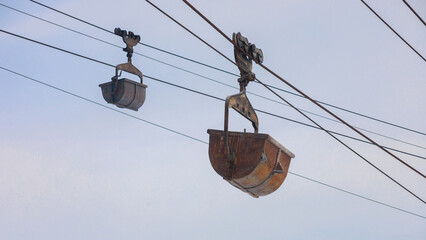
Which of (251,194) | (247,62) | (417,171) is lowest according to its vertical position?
(251,194)

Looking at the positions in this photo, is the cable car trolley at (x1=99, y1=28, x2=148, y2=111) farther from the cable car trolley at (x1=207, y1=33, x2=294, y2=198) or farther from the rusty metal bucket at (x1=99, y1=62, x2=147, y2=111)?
the cable car trolley at (x1=207, y1=33, x2=294, y2=198)

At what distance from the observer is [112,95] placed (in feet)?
39.1

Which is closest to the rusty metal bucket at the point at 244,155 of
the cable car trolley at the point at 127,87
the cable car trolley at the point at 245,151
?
the cable car trolley at the point at 245,151

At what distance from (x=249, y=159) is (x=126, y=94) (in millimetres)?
4458

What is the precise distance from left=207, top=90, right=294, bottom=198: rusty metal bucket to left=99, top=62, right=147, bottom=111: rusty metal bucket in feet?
13.0

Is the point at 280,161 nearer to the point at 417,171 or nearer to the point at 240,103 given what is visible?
the point at 240,103

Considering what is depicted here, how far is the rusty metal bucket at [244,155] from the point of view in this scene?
7.75 m

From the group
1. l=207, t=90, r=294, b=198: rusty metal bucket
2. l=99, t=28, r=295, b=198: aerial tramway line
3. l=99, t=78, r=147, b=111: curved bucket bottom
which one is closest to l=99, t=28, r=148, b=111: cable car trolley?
l=99, t=78, r=147, b=111: curved bucket bottom

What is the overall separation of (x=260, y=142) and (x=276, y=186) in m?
0.91

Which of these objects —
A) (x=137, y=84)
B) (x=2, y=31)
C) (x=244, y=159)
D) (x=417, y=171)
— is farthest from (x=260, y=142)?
(x=137, y=84)

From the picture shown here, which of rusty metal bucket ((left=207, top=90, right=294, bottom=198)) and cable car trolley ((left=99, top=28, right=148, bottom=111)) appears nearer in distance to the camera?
rusty metal bucket ((left=207, top=90, right=294, bottom=198))

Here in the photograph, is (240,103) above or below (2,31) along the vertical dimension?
below

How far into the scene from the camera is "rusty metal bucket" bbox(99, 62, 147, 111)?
1180cm

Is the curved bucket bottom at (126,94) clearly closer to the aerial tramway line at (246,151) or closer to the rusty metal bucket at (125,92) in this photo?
the rusty metal bucket at (125,92)
